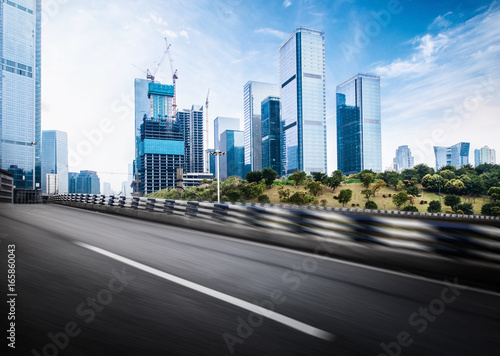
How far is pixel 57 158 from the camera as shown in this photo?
564ft

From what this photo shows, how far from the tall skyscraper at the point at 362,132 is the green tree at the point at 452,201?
9753 cm

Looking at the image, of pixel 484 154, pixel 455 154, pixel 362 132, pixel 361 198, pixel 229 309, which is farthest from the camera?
pixel 362 132

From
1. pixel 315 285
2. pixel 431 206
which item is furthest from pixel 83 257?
pixel 431 206

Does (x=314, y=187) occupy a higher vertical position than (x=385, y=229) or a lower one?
lower

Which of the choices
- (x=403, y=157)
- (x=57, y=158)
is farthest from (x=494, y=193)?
(x=57, y=158)

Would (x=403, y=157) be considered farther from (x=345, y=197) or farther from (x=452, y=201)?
(x=345, y=197)

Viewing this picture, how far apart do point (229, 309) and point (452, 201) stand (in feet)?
303

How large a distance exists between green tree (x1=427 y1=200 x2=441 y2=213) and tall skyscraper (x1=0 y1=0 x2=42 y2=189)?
12731 centimetres

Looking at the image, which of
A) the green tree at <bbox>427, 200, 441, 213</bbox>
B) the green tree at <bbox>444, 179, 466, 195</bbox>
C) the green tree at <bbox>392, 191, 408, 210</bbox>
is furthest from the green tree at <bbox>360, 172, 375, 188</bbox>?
the green tree at <bbox>444, 179, 466, 195</bbox>

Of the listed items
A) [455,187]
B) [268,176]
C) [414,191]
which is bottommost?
[414,191]

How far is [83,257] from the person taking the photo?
4449 millimetres

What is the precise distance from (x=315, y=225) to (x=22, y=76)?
429 ft

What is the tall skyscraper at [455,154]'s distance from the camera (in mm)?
102463

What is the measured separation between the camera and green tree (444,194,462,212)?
7575cm
